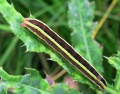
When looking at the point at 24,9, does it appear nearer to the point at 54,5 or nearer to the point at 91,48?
the point at 54,5

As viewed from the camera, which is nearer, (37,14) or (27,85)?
(27,85)

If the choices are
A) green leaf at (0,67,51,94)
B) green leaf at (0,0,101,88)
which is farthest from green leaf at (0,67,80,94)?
green leaf at (0,0,101,88)

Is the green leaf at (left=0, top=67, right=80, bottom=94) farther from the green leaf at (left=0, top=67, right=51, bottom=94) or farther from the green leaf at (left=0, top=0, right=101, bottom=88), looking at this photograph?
the green leaf at (left=0, top=0, right=101, bottom=88)

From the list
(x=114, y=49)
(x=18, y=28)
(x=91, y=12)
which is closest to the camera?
(x=18, y=28)

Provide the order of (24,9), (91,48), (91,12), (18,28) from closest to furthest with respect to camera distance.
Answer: (18,28), (91,48), (91,12), (24,9)

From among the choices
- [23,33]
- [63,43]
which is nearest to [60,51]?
[63,43]

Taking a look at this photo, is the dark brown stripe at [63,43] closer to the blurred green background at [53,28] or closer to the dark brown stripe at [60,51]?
the dark brown stripe at [60,51]

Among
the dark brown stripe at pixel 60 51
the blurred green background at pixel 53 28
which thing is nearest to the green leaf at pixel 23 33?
the dark brown stripe at pixel 60 51

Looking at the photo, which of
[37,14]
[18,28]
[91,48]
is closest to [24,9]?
[37,14]
